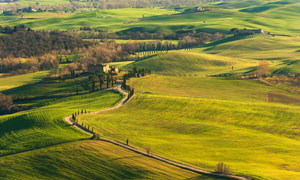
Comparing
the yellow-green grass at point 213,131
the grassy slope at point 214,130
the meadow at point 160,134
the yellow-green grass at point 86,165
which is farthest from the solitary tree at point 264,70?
the yellow-green grass at point 86,165

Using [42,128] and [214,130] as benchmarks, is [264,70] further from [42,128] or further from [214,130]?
[42,128]

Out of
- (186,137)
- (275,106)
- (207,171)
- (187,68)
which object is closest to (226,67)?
(187,68)

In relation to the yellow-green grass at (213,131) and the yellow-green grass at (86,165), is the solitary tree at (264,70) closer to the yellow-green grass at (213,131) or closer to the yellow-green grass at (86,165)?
the yellow-green grass at (213,131)

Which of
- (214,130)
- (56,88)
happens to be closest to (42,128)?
(214,130)

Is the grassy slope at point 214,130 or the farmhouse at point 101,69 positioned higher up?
the farmhouse at point 101,69

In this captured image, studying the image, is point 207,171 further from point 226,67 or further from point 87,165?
point 226,67

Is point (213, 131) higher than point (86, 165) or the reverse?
higher
